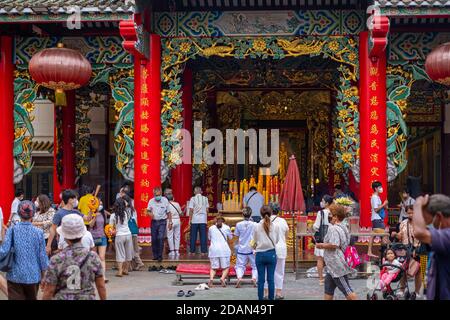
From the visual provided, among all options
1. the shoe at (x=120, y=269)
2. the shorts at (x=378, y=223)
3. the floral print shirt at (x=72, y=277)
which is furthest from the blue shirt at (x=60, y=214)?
the shorts at (x=378, y=223)

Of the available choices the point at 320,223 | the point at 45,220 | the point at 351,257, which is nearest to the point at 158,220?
the point at 45,220

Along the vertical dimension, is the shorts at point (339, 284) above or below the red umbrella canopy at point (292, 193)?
below

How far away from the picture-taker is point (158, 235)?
13820 mm

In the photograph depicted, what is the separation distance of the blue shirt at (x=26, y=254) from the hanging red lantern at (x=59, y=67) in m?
5.88

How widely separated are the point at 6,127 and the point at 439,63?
25.9 feet

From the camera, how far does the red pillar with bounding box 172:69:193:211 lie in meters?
17.3

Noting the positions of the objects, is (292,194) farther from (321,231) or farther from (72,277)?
(72,277)

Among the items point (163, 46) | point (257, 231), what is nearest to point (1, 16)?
point (163, 46)

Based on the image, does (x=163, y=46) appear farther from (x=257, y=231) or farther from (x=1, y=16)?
(x=257, y=231)

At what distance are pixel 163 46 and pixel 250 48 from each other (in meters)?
1.63

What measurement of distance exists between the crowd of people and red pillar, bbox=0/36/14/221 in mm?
291

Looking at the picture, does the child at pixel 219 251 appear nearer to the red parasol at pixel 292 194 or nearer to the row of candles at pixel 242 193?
the red parasol at pixel 292 194

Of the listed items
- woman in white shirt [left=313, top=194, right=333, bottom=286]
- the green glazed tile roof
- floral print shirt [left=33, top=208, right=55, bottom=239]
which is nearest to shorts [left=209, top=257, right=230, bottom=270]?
woman in white shirt [left=313, top=194, right=333, bottom=286]

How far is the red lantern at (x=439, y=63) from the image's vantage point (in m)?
12.7
